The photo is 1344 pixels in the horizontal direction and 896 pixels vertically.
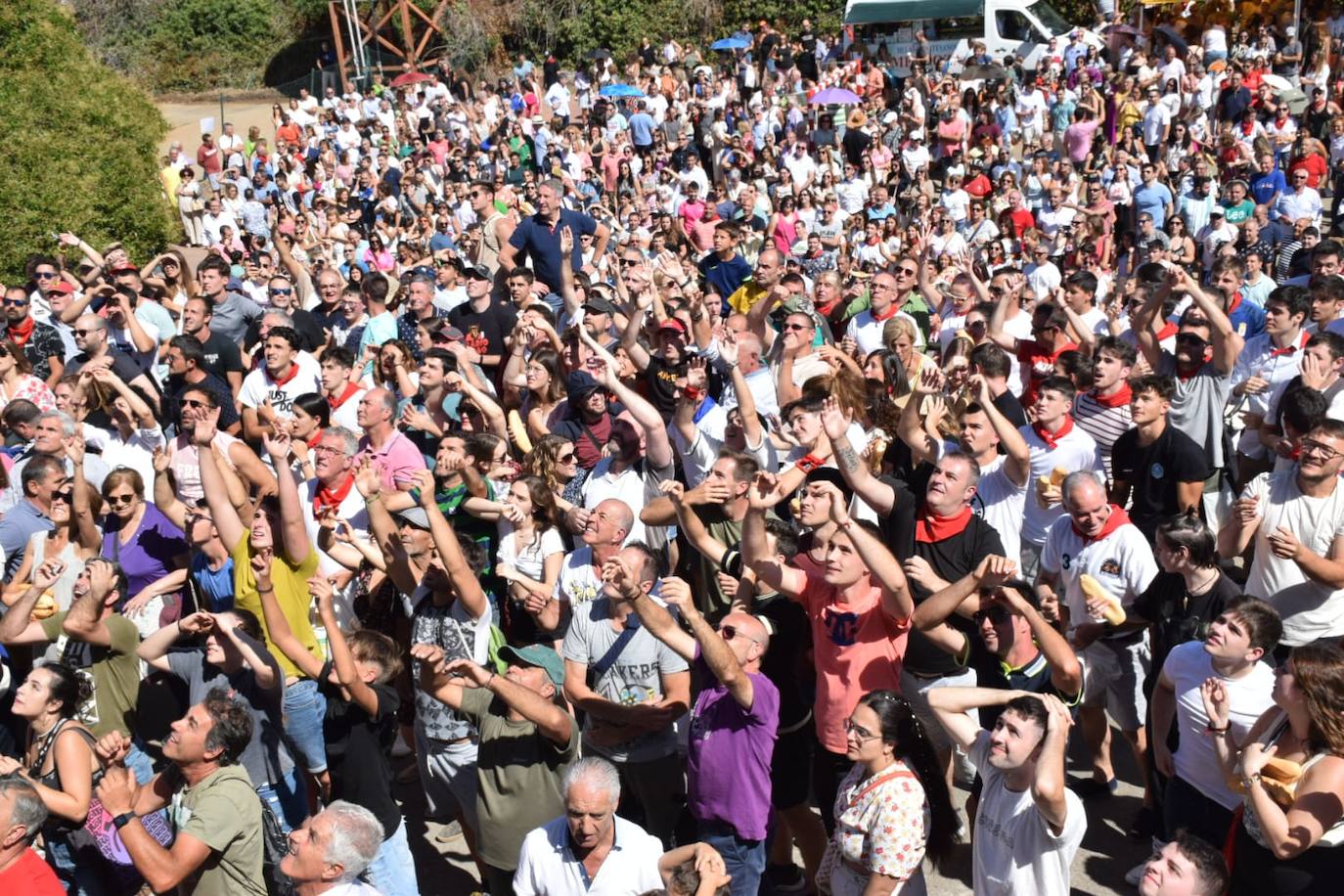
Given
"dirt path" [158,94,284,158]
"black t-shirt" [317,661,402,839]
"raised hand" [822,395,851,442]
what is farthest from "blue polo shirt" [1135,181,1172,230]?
"dirt path" [158,94,284,158]

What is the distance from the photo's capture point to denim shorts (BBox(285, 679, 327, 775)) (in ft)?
18.3

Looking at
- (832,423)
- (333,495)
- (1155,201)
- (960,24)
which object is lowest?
(1155,201)

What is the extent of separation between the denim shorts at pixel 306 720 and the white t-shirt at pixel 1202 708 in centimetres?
336

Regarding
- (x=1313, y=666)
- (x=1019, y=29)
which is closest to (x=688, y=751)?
(x=1313, y=666)

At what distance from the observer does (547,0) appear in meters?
36.1

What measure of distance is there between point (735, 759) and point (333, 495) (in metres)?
2.82

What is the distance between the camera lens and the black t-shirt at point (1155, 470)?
6277 millimetres

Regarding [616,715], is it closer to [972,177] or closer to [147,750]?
[147,750]

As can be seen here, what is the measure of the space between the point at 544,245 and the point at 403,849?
20.9ft

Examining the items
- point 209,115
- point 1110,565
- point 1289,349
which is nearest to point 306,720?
point 1110,565

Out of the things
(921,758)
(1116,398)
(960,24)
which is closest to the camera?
(921,758)

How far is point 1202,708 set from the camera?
4.77 metres

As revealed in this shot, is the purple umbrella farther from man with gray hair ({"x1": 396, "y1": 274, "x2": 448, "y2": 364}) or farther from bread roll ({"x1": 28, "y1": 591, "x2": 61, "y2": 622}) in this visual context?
bread roll ({"x1": 28, "y1": 591, "x2": 61, "y2": 622})

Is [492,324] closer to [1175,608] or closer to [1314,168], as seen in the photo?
[1175,608]
